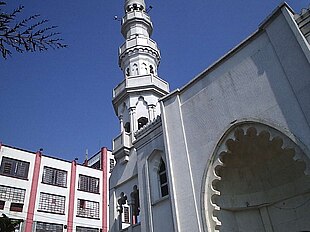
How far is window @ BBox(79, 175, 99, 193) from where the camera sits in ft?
94.4

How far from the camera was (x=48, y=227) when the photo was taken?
25047 mm

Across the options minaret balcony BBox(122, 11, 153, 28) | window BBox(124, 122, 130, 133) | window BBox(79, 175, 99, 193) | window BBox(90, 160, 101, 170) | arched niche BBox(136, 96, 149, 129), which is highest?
minaret balcony BBox(122, 11, 153, 28)

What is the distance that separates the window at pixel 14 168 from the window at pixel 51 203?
239 centimetres

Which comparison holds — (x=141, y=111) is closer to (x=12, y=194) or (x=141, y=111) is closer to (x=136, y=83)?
(x=136, y=83)

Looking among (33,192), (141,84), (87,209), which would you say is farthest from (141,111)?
(87,209)

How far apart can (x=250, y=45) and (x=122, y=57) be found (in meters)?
11.4

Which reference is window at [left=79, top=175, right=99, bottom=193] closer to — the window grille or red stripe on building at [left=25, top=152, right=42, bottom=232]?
red stripe on building at [left=25, top=152, right=42, bottom=232]

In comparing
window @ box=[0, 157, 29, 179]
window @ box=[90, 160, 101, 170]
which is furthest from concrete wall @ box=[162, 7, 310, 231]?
Result: window @ box=[90, 160, 101, 170]

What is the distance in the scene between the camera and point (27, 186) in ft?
82.3

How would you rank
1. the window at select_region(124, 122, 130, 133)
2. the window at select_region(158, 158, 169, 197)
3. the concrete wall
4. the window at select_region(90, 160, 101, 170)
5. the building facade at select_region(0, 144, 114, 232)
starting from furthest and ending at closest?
the window at select_region(90, 160, 101, 170), the building facade at select_region(0, 144, 114, 232), the window at select_region(124, 122, 130, 133), the window at select_region(158, 158, 169, 197), the concrete wall

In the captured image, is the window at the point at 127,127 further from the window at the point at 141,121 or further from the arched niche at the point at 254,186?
the arched niche at the point at 254,186

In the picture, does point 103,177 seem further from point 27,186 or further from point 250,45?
point 250,45

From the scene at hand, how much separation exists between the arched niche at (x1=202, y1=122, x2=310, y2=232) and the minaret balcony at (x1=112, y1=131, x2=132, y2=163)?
557 centimetres

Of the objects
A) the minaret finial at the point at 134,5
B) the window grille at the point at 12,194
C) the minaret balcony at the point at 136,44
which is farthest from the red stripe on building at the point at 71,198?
the minaret finial at the point at 134,5
